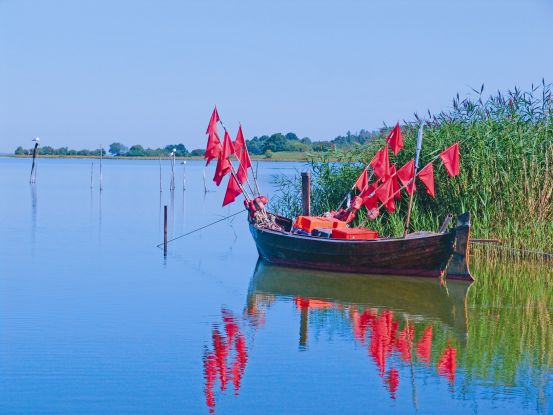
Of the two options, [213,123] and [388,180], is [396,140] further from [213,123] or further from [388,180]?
[213,123]

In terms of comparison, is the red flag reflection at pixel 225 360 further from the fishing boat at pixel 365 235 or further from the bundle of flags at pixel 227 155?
the bundle of flags at pixel 227 155

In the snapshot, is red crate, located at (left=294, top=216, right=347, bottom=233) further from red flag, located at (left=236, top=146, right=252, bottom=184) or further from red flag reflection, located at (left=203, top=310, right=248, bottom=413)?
red flag reflection, located at (left=203, top=310, right=248, bottom=413)

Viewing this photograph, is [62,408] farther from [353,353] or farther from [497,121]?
[497,121]

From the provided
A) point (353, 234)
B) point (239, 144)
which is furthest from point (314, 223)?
point (239, 144)

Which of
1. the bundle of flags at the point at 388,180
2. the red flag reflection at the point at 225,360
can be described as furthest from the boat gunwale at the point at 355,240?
the red flag reflection at the point at 225,360

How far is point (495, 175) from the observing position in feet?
74.8

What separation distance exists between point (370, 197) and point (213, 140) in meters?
3.93

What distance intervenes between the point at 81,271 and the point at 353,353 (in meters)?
9.61

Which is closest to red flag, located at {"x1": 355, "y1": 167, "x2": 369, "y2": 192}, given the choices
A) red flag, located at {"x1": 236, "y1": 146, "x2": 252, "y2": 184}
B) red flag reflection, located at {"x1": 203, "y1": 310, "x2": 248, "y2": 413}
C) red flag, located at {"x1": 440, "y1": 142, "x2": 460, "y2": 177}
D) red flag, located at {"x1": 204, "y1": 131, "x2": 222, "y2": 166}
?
red flag, located at {"x1": 440, "y1": 142, "x2": 460, "y2": 177}

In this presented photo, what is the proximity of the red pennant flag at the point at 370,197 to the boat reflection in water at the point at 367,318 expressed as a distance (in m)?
2.32

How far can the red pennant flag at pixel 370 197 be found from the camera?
22891 mm

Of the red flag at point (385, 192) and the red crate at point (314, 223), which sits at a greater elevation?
the red flag at point (385, 192)

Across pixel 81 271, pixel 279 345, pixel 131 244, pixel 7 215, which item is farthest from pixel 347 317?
pixel 7 215

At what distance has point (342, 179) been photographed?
26.1 m
